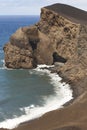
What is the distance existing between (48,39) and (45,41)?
0.68 meters

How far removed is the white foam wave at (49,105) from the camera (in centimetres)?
4116

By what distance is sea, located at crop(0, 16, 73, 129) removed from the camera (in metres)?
43.5

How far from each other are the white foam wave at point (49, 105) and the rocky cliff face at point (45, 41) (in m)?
10.3

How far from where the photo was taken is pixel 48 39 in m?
73.3

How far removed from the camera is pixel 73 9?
76500 mm

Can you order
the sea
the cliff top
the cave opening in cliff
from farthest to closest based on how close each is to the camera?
the cliff top
the cave opening in cliff
the sea

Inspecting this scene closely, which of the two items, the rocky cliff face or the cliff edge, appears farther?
the cliff edge

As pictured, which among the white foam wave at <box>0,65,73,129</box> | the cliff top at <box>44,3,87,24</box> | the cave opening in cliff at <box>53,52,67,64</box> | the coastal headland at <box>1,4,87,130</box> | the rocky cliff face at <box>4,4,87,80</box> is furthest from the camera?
the cliff top at <box>44,3,87,24</box>

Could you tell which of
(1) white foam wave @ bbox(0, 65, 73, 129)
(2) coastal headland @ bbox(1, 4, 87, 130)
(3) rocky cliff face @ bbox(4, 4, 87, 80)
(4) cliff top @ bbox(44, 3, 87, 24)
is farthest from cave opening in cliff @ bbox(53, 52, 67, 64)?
(1) white foam wave @ bbox(0, 65, 73, 129)

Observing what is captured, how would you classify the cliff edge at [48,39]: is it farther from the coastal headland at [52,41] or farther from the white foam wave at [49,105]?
the white foam wave at [49,105]

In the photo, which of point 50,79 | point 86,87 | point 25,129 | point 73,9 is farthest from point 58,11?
point 25,129

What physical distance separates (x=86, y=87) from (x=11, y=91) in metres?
10.5

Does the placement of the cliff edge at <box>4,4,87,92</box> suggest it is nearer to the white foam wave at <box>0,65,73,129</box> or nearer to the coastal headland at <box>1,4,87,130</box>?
the coastal headland at <box>1,4,87,130</box>

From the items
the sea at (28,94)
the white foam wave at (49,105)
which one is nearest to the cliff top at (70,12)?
the sea at (28,94)
